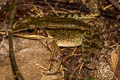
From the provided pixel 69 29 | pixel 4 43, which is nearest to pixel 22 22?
pixel 4 43

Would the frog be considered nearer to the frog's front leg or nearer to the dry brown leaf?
the frog's front leg

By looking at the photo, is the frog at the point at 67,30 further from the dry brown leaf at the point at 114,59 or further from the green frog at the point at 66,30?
the dry brown leaf at the point at 114,59

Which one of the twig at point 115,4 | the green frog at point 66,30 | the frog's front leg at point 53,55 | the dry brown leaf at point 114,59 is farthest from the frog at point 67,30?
Answer: the twig at point 115,4

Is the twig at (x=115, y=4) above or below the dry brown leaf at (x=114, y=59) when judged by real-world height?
above

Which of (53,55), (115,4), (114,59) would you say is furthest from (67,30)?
(115,4)

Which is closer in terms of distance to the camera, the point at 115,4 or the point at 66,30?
the point at 66,30

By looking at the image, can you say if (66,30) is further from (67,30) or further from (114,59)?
(114,59)

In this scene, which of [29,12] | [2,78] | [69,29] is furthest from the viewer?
[29,12]

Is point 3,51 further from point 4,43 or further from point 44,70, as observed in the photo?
point 44,70

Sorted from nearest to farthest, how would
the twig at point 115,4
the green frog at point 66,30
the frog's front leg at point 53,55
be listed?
the frog's front leg at point 53,55 → the green frog at point 66,30 → the twig at point 115,4
